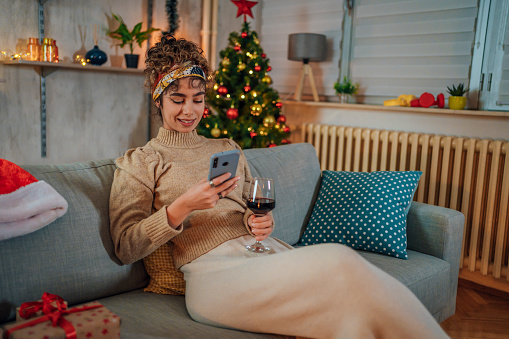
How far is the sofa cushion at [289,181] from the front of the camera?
194cm

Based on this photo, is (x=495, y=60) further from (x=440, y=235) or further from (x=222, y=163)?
(x=222, y=163)

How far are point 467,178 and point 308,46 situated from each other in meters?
1.50

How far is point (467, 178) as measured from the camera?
2.68 metres

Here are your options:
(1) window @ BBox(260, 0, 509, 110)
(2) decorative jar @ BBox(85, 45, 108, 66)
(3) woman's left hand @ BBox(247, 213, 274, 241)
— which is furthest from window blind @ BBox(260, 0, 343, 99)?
(3) woman's left hand @ BBox(247, 213, 274, 241)

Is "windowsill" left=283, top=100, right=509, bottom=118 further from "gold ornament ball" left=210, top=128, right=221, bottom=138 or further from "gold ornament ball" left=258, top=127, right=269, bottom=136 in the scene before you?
"gold ornament ball" left=210, top=128, right=221, bottom=138

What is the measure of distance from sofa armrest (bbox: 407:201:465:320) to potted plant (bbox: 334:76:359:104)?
1561mm

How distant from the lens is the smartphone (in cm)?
126

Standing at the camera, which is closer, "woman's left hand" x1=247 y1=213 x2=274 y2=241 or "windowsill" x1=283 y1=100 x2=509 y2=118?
"woman's left hand" x1=247 y1=213 x2=274 y2=241

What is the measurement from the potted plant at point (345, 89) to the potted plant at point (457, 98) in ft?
2.45

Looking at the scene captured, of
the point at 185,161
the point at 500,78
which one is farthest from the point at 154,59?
the point at 500,78

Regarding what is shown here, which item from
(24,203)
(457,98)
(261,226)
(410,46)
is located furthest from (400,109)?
(24,203)

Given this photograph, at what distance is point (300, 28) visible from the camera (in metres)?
3.83

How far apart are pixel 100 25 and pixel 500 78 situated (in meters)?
2.66

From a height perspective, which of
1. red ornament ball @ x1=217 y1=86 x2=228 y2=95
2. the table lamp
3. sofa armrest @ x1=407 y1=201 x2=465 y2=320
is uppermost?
the table lamp
